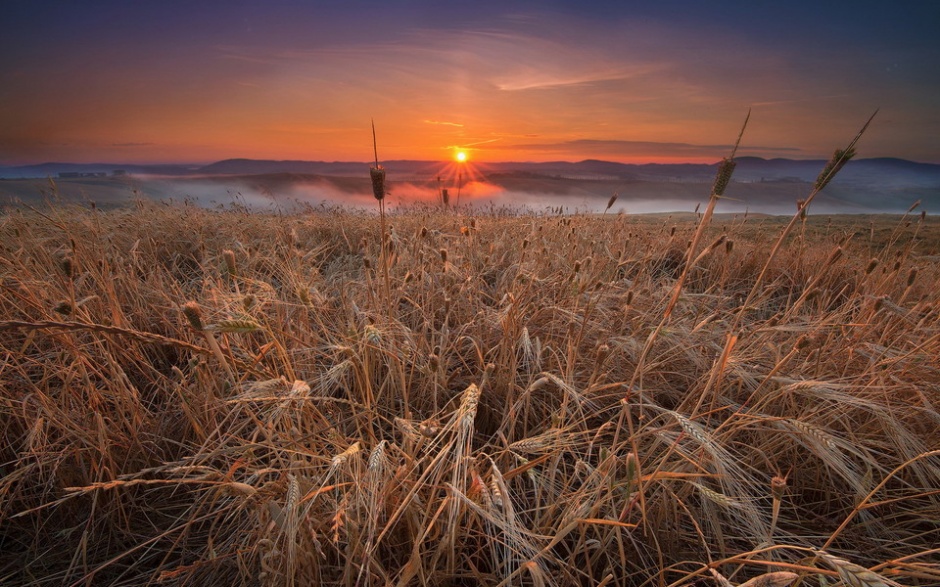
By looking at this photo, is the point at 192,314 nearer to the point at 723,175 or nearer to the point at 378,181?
the point at 378,181

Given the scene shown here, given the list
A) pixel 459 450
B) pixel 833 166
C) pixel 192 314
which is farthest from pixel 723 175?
pixel 192 314

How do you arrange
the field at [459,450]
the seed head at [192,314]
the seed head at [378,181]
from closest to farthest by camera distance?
the seed head at [192,314]
the field at [459,450]
the seed head at [378,181]

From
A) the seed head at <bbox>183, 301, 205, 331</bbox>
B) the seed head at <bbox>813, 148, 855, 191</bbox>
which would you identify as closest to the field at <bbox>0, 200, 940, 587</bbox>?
the seed head at <bbox>183, 301, 205, 331</bbox>

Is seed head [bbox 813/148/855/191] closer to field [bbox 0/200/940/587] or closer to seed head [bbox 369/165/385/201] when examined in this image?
field [bbox 0/200/940/587]

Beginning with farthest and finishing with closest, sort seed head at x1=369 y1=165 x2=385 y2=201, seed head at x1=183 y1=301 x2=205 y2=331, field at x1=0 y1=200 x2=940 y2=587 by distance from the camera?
seed head at x1=369 y1=165 x2=385 y2=201, field at x1=0 y1=200 x2=940 y2=587, seed head at x1=183 y1=301 x2=205 y2=331

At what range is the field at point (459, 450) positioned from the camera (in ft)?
3.42

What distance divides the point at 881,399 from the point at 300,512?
2.43 m

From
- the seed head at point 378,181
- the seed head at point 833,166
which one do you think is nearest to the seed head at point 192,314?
the seed head at point 378,181

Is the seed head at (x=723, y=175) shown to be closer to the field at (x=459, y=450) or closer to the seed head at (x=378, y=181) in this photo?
the field at (x=459, y=450)

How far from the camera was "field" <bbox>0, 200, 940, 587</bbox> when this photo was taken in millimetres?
1041

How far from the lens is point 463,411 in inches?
42.7

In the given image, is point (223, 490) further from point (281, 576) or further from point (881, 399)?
point (881, 399)

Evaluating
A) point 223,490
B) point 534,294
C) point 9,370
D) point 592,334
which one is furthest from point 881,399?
point 9,370

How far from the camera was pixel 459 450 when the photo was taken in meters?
1.02
